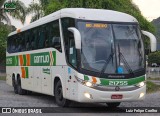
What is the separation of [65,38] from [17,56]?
8040mm

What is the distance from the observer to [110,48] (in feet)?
44.3

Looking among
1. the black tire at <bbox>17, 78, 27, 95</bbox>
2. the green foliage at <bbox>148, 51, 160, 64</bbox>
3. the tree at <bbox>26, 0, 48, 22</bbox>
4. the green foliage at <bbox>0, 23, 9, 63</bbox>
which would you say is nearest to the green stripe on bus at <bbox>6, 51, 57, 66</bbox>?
the black tire at <bbox>17, 78, 27, 95</bbox>

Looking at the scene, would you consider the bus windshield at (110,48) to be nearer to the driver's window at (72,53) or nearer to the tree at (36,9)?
the driver's window at (72,53)

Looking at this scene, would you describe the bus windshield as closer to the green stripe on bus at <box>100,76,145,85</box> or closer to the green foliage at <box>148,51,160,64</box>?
the green stripe on bus at <box>100,76,145,85</box>

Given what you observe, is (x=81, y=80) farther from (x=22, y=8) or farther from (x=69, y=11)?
(x=22, y=8)

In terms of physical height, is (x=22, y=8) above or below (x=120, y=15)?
above

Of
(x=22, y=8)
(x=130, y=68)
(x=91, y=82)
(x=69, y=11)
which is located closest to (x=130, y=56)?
(x=130, y=68)

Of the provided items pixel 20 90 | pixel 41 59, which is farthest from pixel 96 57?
pixel 20 90

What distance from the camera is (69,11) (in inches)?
574

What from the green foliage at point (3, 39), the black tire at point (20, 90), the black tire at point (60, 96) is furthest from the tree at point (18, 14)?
the black tire at point (60, 96)

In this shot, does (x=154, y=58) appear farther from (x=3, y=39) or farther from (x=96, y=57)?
(x=96, y=57)

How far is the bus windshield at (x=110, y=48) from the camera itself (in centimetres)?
1330

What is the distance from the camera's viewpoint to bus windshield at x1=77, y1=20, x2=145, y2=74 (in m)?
13.3

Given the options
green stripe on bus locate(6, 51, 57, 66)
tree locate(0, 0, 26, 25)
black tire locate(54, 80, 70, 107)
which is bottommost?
black tire locate(54, 80, 70, 107)
